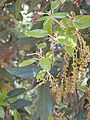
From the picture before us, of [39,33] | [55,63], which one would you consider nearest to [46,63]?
[39,33]

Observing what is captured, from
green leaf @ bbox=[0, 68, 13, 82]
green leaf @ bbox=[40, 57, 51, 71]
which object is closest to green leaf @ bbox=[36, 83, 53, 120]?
green leaf @ bbox=[40, 57, 51, 71]

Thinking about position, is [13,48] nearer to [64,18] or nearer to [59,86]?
[59,86]

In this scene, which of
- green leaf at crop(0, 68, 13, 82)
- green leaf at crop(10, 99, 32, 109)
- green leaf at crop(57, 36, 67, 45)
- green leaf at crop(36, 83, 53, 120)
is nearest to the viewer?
green leaf at crop(57, 36, 67, 45)

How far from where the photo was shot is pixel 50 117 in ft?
3.66

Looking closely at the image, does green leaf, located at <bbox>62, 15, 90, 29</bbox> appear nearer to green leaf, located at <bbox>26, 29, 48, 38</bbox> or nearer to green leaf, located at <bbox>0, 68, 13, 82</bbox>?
green leaf, located at <bbox>26, 29, 48, 38</bbox>

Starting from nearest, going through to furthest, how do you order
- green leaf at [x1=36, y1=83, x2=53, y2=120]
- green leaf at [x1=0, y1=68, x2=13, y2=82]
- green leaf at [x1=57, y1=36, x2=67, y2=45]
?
1. green leaf at [x1=57, y1=36, x2=67, y2=45]
2. green leaf at [x1=36, y1=83, x2=53, y2=120]
3. green leaf at [x1=0, y1=68, x2=13, y2=82]

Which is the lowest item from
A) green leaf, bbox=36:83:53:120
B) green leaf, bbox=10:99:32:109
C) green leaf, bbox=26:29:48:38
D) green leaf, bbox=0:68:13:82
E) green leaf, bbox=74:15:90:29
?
green leaf, bbox=10:99:32:109

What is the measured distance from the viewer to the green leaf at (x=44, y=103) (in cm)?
107

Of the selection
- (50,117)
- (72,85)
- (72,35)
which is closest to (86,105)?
(50,117)

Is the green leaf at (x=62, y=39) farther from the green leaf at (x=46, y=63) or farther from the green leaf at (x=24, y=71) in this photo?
the green leaf at (x=24, y=71)

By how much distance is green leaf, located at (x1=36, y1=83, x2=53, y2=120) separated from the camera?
1070 millimetres

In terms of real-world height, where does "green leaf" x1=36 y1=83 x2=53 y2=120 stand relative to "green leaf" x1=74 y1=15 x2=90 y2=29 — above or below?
below

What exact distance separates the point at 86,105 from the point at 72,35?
1.20 feet

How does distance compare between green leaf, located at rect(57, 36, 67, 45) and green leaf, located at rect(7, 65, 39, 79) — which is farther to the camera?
green leaf, located at rect(7, 65, 39, 79)
